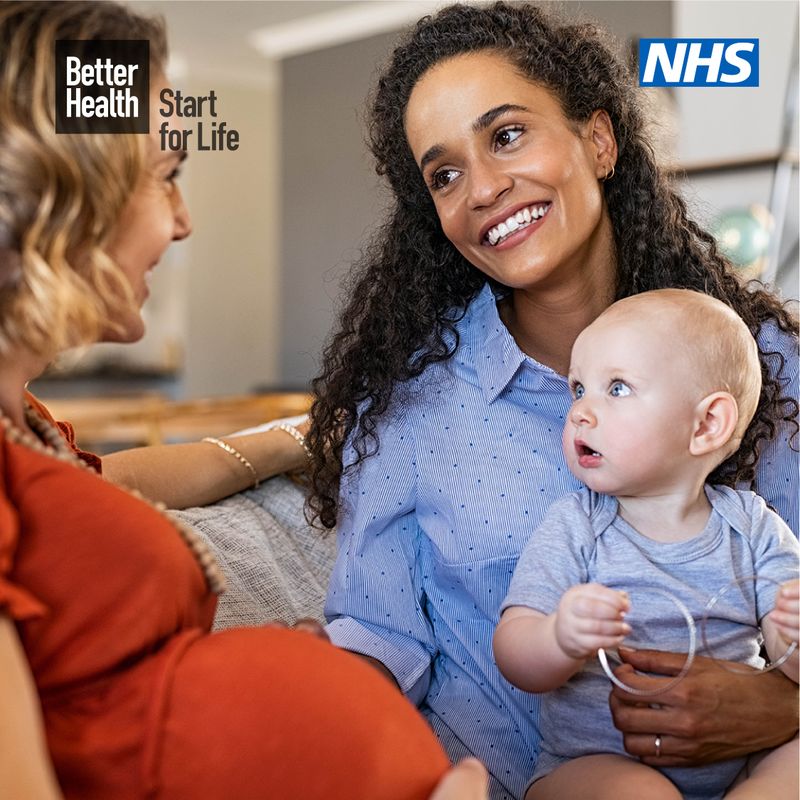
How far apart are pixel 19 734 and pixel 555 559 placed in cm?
63

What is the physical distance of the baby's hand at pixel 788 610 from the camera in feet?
3.48

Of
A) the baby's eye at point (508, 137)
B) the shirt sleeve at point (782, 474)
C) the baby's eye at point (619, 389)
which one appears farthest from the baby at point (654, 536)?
the baby's eye at point (508, 137)

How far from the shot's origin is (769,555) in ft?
3.89

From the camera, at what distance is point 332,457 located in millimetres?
1571

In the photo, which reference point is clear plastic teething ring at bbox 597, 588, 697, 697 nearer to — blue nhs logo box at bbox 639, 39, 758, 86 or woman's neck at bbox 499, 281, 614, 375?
woman's neck at bbox 499, 281, 614, 375

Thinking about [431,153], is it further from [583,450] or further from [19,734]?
[19,734]

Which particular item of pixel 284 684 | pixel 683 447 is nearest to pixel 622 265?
pixel 683 447

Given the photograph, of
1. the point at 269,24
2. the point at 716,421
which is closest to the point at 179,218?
the point at 716,421

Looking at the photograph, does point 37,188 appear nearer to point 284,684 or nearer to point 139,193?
point 139,193

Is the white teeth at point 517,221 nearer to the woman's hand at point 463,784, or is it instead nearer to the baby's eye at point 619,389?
the baby's eye at point 619,389

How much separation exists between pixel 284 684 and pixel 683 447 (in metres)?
0.55

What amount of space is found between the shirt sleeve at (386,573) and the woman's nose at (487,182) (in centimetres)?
33

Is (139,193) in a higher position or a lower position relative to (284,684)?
higher

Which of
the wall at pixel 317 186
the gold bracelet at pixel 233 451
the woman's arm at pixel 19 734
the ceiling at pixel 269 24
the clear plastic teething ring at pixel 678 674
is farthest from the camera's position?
the wall at pixel 317 186
